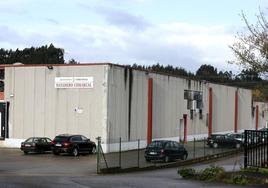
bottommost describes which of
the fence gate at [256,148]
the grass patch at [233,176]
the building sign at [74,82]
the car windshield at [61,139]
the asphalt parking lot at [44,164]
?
the asphalt parking lot at [44,164]

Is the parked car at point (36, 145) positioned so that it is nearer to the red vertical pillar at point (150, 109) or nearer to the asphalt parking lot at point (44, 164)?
the asphalt parking lot at point (44, 164)

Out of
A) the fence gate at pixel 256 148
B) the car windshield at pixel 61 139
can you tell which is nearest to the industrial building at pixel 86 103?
the car windshield at pixel 61 139

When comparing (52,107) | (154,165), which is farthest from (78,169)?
(52,107)

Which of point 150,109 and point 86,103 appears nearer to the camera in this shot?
point 86,103

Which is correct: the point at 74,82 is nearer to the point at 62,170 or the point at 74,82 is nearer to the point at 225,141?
the point at 225,141

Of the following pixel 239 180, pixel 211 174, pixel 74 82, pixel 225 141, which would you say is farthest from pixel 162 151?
pixel 239 180

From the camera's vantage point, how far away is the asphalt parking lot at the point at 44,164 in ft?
96.1

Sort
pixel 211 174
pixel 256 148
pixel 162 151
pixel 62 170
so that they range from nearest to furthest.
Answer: pixel 211 174
pixel 256 148
pixel 62 170
pixel 162 151

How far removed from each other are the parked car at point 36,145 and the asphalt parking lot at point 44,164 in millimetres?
573

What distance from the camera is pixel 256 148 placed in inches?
846

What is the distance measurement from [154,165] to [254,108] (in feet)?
186

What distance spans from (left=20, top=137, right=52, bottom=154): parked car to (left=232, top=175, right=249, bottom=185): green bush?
26.8m

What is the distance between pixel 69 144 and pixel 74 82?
7492 mm

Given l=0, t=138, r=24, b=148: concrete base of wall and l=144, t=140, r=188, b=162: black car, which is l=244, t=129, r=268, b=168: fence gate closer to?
l=144, t=140, r=188, b=162: black car
